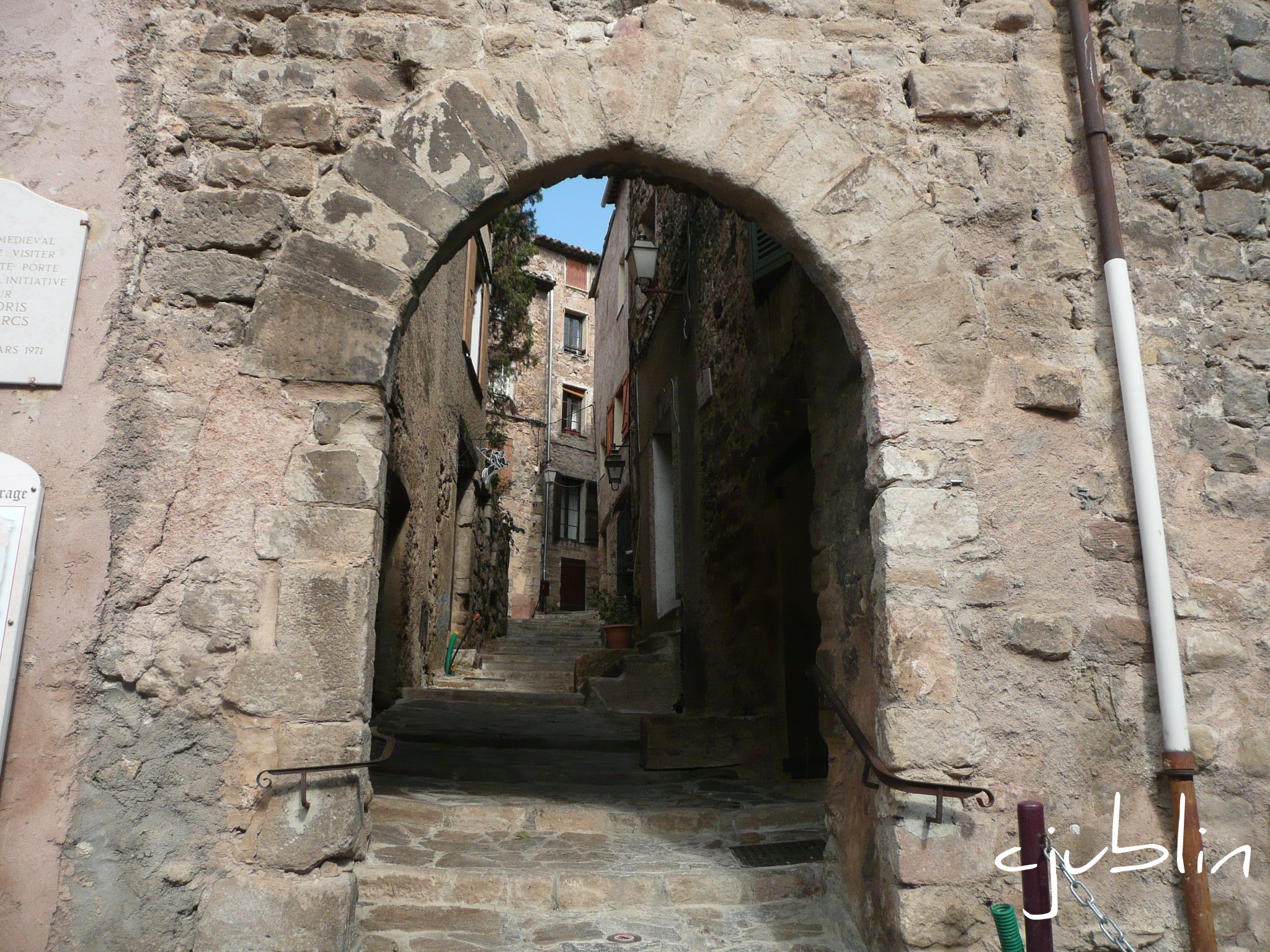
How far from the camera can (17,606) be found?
2.45 meters

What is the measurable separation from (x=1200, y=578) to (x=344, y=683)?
99.4 inches

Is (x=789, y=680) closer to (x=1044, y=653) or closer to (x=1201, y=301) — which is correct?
(x=1044, y=653)

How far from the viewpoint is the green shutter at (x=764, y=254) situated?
15.7 ft

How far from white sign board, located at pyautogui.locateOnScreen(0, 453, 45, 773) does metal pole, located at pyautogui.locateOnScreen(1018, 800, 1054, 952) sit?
2450 mm

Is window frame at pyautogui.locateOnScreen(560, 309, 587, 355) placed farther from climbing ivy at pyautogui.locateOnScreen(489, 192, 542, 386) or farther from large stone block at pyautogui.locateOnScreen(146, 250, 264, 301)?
large stone block at pyautogui.locateOnScreen(146, 250, 264, 301)

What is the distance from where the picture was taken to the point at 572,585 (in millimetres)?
21984

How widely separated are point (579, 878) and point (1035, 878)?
1.79m

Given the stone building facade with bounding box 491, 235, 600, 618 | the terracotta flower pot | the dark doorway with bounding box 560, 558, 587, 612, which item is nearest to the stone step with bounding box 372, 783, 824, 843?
the terracotta flower pot

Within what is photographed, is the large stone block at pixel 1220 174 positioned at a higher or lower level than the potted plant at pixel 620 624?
higher

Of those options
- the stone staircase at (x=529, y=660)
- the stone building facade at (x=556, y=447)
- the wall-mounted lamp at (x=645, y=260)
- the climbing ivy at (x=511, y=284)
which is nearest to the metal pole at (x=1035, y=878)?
the wall-mounted lamp at (x=645, y=260)

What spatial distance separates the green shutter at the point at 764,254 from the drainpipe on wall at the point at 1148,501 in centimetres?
177

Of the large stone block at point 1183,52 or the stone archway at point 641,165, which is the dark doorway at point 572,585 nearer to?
the stone archway at point 641,165

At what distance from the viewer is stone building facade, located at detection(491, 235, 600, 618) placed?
21078 mm

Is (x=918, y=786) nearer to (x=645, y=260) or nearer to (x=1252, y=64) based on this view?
(x=1252, y=64)
